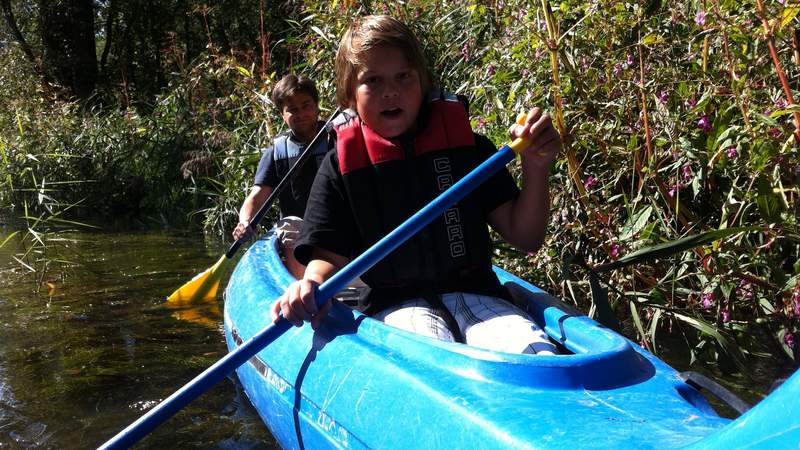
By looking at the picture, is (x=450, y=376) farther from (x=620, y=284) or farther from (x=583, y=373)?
(x=620, y=284)

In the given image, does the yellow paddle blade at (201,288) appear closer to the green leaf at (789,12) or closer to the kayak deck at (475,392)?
the kayak deck at (475,392)

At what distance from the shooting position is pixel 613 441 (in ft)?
4.84

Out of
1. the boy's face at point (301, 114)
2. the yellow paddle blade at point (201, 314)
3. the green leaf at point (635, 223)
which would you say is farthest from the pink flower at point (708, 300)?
the yellow paddle blade at point (201, 314)

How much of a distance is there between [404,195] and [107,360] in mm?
1805

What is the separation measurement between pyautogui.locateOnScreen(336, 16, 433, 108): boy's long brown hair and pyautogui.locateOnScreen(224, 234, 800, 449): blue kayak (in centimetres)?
64

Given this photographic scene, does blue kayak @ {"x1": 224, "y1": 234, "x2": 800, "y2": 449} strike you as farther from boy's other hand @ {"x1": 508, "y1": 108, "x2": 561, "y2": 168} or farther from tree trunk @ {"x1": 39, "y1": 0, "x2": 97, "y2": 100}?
tree trunk @ {"x1": 39, "y1": 0, "x2": 97, "y2": 100}

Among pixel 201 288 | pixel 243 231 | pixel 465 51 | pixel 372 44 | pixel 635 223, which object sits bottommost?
pixel 201 288

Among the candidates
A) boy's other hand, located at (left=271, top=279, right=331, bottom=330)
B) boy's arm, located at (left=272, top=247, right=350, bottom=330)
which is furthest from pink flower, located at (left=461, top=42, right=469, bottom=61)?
boy's other hand, located at (left=271, top=279, right=331, bottom=330)

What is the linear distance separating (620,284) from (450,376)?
156 cm

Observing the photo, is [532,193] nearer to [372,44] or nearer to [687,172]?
[372,44]

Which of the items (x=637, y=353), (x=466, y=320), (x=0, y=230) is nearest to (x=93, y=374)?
(x=466, y=320)

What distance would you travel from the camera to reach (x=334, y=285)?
6.75 feet

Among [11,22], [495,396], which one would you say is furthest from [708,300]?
[11,22]

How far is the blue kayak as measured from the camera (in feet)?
4.91
